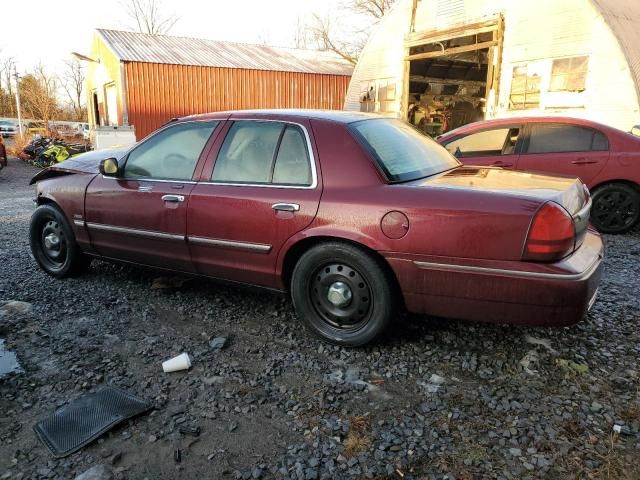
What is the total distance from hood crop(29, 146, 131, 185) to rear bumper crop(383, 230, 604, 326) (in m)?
3.02

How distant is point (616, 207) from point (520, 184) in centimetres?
422

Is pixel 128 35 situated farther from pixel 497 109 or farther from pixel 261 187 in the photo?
pixel 261 187

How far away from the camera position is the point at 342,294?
323cm

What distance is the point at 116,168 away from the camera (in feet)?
13.6

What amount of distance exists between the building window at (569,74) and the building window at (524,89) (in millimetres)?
400

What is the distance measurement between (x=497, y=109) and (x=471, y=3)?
2.58 m

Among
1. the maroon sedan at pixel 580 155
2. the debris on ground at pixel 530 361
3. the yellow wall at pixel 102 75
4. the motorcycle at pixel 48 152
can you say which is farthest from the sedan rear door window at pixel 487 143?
the yellow wall at pixel 102 75

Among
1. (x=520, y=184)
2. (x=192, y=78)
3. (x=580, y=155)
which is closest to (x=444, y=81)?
(x=192, y=78)

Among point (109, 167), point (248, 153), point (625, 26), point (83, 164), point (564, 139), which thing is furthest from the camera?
point (625, 26)

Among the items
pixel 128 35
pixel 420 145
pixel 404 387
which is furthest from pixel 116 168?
pixel 128 35

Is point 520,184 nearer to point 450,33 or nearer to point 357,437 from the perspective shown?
point 357,437

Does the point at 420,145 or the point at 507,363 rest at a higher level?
the point at 420,145

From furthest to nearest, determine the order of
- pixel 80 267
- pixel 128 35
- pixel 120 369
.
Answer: pixel 128 35, pixel 80 267, pixel 120 369

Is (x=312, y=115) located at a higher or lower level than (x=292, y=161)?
higher
